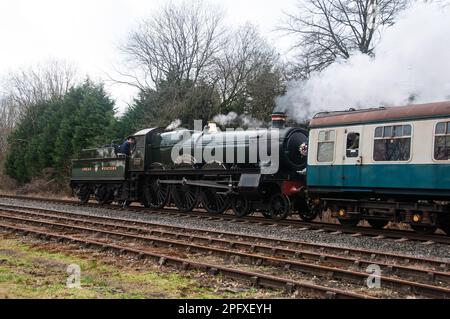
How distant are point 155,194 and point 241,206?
4754mm

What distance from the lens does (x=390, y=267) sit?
7.91m

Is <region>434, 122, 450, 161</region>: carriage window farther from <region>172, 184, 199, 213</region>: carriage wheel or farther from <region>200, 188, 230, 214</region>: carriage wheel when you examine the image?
<region>172, 184, 199, 213</region>: carriage wheel

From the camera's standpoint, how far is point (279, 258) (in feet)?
29.9

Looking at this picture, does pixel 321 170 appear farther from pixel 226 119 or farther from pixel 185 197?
pixel 226 119

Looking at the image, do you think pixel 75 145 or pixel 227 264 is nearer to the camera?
pixel 227 264

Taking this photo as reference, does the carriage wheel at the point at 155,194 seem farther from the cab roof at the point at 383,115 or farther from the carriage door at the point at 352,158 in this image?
the carriage door at the point at 352,158

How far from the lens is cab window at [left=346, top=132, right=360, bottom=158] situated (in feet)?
41.3

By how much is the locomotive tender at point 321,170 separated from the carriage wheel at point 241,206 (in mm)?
37

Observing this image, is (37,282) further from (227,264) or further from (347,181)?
(347,181)

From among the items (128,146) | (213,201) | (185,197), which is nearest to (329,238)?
(213,201)

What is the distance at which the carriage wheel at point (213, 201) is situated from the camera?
1727 cm

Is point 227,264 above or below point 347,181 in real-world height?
below
